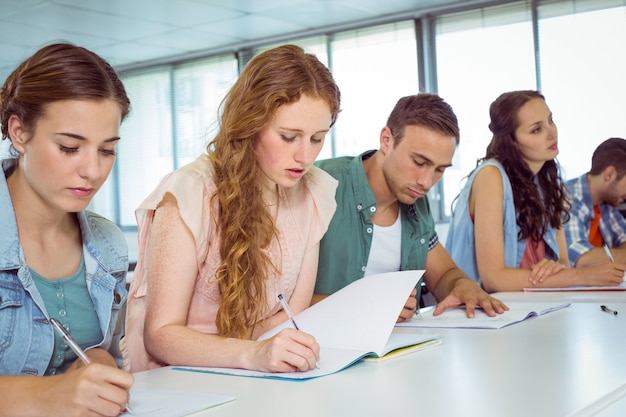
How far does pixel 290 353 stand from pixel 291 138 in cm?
54

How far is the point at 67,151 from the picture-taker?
120cm

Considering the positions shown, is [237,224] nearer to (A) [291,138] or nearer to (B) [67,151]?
(A) [291,138]

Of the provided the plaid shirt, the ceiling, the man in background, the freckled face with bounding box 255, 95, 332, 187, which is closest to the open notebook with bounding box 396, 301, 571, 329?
the freckled face with bounding box 255, 95, 332, 187

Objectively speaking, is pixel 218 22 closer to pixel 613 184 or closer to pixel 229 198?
pixel 613 184

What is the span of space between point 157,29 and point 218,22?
0.57m

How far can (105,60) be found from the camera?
1363 mm

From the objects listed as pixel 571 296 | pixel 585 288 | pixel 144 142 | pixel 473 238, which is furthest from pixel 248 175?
pixel 144 142

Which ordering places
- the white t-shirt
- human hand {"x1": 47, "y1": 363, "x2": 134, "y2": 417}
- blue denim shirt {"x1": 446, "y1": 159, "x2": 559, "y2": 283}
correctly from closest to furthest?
human hand {"x1": 47, "y1": 363, "x2": 134, "y2": 417}
the white t-shirt
blue denim shirt {"x1": 446, "y1": 159, "x2": 559, "y2": 283}

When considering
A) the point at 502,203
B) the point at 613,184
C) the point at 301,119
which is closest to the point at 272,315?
the point at 301,119

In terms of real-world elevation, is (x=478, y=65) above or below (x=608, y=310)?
above

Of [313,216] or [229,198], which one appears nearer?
[229,198]

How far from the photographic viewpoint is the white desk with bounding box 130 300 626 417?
94cm

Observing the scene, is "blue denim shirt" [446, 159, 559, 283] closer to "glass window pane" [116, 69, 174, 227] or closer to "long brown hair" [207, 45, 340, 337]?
"long brown hair" [207, 45, 340, 337]

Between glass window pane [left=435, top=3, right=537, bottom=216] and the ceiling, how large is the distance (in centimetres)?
23
